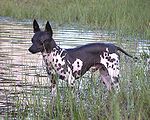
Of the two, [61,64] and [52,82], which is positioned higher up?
[61,64]

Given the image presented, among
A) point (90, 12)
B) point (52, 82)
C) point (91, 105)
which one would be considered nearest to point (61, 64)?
point (52, 82)

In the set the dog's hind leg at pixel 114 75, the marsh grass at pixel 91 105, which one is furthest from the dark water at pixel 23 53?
the dog's hind leg at pixel 114 75

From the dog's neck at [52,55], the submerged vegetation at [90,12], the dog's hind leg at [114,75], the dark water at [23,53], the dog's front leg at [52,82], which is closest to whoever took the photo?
the dog's front leg at [52,82]

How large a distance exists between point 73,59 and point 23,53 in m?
5.99

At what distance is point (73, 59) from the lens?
29.3 feet

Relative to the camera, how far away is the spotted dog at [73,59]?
847cm

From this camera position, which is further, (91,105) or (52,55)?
(52,55)

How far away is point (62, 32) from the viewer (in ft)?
71.6

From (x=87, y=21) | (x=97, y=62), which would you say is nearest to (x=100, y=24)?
(x=87, y=21)

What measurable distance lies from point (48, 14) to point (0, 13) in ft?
12.2

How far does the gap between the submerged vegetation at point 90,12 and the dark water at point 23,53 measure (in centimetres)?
112

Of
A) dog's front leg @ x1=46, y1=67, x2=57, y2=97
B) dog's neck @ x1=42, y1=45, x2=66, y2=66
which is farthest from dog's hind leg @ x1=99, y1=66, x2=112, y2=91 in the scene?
dog's front leg @ x1=46, y1=67, x2=57, y2=97

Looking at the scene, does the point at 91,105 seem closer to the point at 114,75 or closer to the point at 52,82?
the point at 52,82

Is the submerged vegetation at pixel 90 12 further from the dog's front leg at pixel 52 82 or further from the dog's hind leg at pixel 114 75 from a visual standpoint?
the dog's front leg at pixel 52 82
